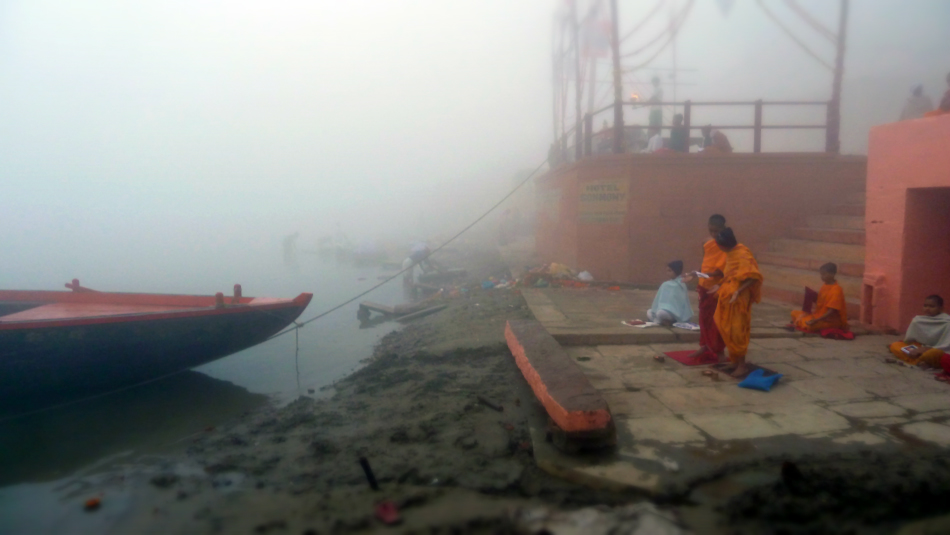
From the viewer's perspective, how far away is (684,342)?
227 inches

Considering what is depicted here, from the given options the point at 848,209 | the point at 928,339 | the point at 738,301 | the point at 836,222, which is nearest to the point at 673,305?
the point at 738,301

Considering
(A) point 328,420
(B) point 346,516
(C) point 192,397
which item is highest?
(B) point 346,516

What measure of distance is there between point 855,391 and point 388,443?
3.54 metres

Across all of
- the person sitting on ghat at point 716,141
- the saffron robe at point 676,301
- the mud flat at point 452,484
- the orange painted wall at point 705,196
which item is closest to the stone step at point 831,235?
the orange painted wall at point 705,196

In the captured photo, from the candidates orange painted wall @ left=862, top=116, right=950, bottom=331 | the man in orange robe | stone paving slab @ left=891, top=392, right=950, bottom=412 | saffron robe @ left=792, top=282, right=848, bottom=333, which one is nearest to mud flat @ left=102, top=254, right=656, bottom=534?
the man in orange robe

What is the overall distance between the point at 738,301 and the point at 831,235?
521 cm

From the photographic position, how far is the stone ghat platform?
569 centimetres

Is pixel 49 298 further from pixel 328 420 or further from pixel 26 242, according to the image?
pixel 26 242

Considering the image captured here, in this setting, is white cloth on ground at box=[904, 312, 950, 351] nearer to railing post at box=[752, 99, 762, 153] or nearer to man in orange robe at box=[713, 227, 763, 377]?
man in orange robe at box=[713, 227, 763, 377]

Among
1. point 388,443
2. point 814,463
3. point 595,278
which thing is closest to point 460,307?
point 595,278

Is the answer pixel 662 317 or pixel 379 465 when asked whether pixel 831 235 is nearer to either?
pixel 662 317

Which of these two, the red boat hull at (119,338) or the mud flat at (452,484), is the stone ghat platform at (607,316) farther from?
the red boat hull at (119,338)

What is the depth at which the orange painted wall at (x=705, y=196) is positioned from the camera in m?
9.43

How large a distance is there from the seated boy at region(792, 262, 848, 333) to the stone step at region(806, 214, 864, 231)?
10.1 ft
